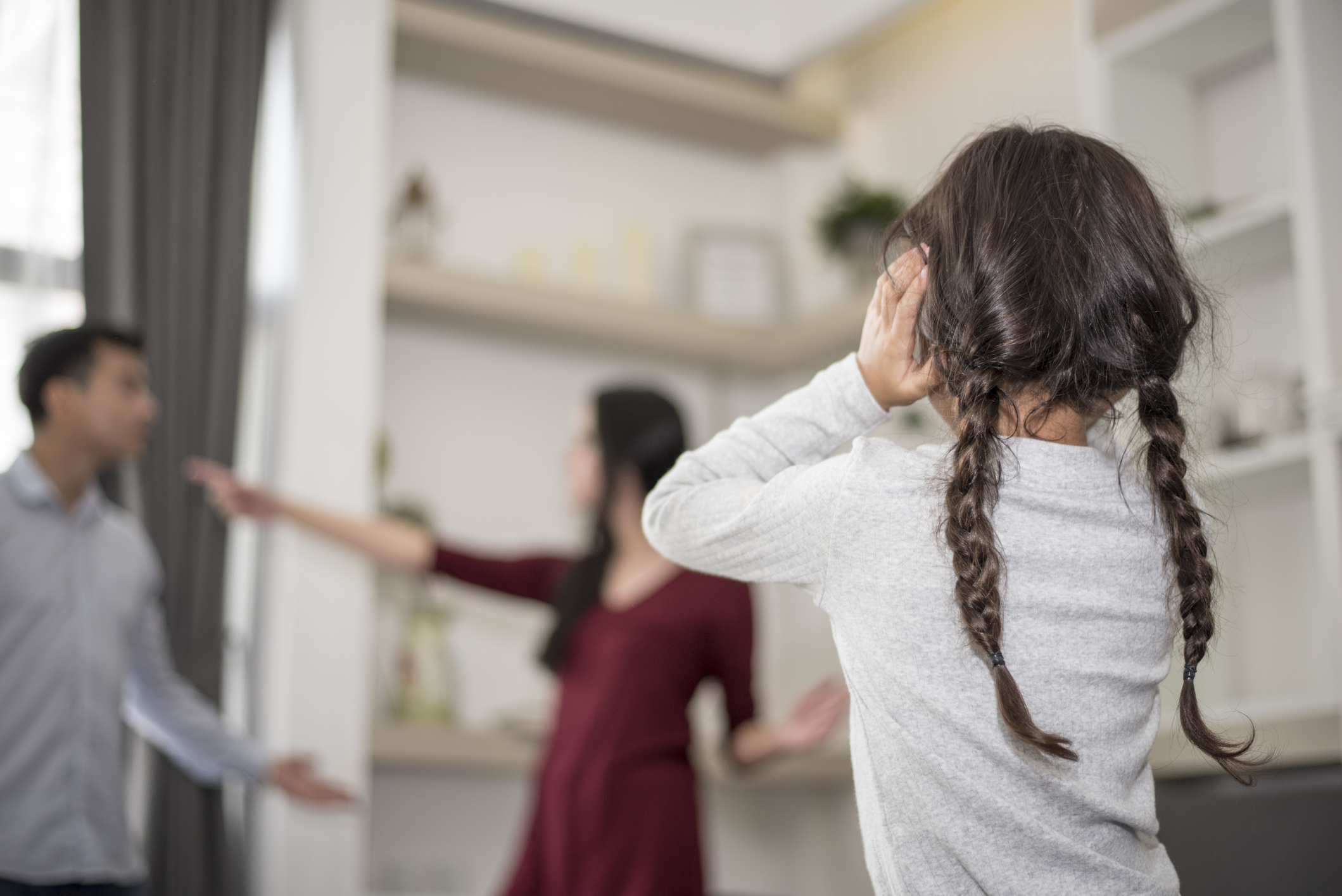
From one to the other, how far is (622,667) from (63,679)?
93 cm

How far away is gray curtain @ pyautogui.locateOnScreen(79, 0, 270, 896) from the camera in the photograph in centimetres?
257

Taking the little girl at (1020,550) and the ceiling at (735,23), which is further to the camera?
the ceiling at (735,23)

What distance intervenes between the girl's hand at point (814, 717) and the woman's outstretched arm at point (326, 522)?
0.97 metres

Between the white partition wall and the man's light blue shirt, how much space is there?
51cm

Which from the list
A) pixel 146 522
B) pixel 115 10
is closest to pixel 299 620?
pixel 146 522

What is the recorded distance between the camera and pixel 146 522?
2.59 meters

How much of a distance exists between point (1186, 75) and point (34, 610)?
8.31 feet

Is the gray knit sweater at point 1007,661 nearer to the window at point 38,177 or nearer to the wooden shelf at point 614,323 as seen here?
the window at point 38,177

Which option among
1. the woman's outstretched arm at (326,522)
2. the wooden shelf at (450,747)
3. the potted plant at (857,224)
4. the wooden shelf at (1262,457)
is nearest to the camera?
the wooden shelf at (1262,457)

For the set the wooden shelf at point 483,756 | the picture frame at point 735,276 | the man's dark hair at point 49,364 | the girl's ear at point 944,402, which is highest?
the picture frame at point 735,276

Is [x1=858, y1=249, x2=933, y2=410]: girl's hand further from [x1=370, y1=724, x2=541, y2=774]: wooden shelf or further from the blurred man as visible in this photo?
[x1=370, y1=724, x2=541, y2=774]: wooden shelf

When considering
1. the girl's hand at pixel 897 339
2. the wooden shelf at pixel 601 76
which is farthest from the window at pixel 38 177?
the girl's hand at pixel 897 339

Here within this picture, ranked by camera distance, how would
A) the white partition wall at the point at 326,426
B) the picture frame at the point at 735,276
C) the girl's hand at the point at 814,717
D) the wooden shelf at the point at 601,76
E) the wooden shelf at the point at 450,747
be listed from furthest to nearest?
the picture frame at the point at 735,276
the wooden shelf at the point at 601,76
the wooden shelf at the point at 450,747
the white partition wall at the point at 326,426
the girl's hand at the point at 814,717

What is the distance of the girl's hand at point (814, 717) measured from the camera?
6.06 feet
